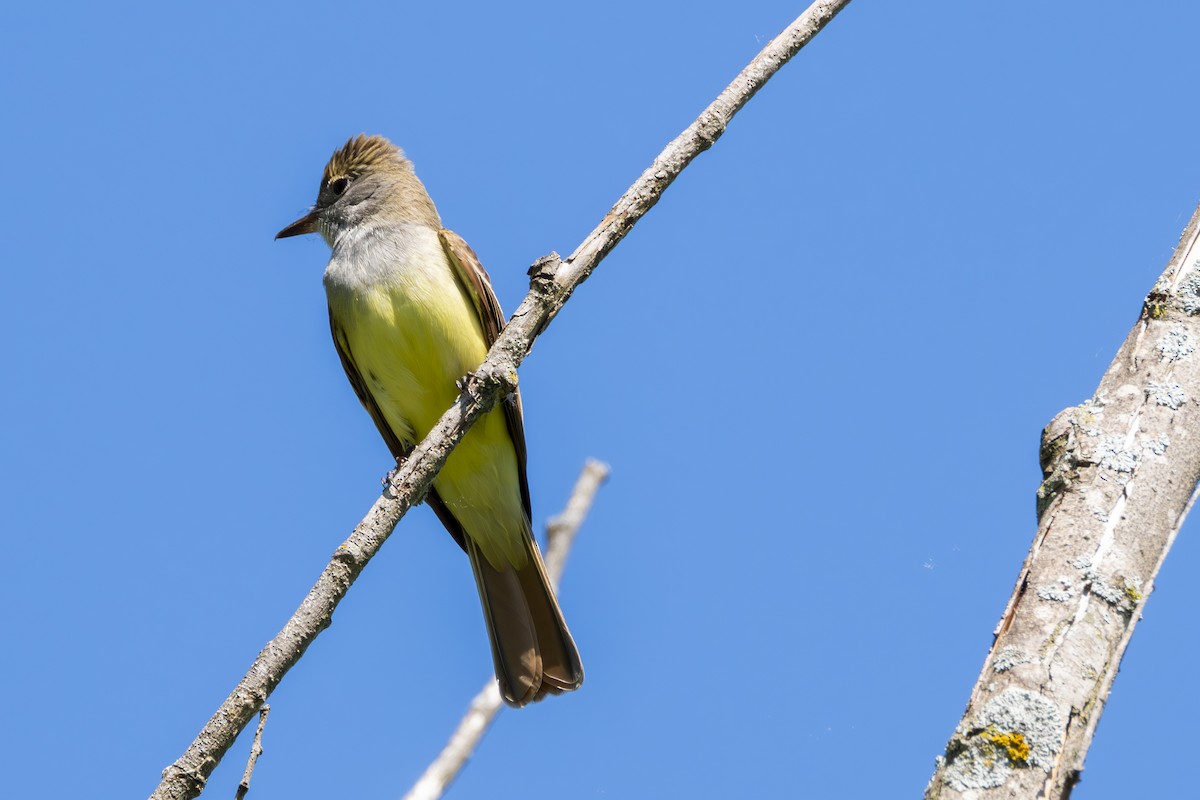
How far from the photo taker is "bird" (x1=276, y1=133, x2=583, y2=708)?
7.07 meters

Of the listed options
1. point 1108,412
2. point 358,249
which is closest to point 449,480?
point 358,249

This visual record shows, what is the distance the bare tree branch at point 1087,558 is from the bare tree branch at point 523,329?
1.63 m

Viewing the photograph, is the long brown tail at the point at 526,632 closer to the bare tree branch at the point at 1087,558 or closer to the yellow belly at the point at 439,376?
the yellow belly at the point at 439,376

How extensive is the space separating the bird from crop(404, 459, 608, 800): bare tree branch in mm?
382

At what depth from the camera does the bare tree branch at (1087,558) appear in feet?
9.74

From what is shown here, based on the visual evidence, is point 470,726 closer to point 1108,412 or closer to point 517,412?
point 517,412

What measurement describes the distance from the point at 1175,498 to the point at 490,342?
4.38m

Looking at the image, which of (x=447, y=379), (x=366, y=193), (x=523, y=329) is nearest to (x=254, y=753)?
(x=523, y=329)

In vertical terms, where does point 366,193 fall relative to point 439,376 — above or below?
above

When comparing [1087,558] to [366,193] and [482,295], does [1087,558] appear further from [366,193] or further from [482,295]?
[366,193]

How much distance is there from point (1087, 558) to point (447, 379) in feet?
14.3

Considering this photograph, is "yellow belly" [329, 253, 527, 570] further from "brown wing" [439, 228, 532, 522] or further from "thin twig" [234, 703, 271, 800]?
"thin twig" [234, 703, 271, 800]

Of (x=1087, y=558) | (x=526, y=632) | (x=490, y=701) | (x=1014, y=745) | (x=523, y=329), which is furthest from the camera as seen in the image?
(x=526, y=632)

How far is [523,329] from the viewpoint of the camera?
494 cm
